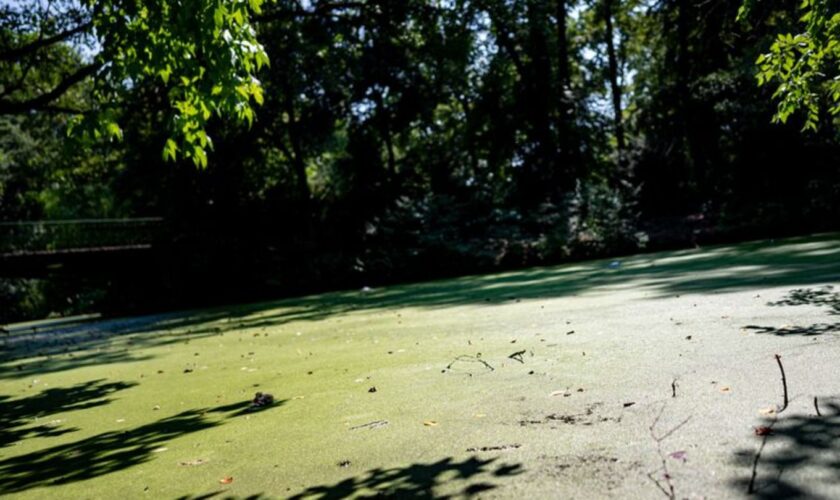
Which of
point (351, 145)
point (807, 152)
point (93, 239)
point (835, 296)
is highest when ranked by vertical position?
point (351, 145)

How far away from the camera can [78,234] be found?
2642 centimetres

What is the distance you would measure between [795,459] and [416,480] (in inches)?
58.0

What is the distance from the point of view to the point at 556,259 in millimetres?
19156

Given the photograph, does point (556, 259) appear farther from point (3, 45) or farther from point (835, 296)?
point (3, 45)

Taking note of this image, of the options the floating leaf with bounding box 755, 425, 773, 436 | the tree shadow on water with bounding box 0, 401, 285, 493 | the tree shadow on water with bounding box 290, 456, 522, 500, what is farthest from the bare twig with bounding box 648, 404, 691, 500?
the tree shadow on water with bounding box 0, 401, 285, 493

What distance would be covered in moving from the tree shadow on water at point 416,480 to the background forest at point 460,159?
45.7 ft

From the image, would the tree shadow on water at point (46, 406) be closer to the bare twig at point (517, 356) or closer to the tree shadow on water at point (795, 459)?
the bare twig at point (517, 356)

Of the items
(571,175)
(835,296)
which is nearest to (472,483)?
(835,296)

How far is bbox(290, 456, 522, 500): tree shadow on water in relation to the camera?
267cm

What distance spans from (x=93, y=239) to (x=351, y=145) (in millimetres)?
11030

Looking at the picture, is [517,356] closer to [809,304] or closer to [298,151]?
[809,304]

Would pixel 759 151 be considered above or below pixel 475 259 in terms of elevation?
above

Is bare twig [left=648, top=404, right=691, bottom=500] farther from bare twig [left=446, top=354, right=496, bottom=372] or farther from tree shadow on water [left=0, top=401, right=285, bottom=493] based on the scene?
tree shadow on water [left=0, top=401, right=285, bottom=493]

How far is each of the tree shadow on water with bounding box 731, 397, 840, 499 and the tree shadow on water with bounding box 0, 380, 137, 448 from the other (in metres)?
4.39
